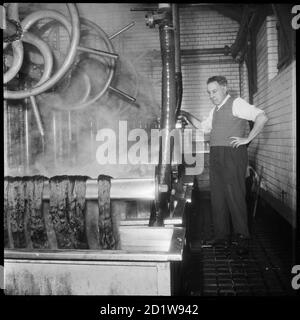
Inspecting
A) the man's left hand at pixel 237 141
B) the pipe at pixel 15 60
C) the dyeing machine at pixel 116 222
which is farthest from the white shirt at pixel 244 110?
the pipe at pixel 15 60

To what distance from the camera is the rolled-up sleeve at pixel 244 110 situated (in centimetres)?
362

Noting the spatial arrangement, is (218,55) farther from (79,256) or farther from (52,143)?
(79,256)

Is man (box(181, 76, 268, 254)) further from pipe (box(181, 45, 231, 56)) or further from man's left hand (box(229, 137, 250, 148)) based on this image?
pipe (box(181, 45, 231, 56))

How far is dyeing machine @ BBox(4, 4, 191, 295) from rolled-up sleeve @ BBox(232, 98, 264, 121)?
1173 millimetres

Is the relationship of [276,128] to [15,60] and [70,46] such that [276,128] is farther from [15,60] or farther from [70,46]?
[15,60]

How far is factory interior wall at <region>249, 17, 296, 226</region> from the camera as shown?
4484 mm

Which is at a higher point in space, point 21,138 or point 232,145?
point 21,138

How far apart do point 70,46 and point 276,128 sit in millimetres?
4031

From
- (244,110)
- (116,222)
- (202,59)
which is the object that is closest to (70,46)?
(116,222)

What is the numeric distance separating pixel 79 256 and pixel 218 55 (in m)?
8.57

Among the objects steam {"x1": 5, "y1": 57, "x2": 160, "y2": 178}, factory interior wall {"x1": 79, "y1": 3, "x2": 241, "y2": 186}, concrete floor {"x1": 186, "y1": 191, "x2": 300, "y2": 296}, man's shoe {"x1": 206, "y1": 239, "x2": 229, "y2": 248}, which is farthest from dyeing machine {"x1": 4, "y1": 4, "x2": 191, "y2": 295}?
factory interior wall {"x1": 79, "y1": 3, "x2": 241, "y2": 186}

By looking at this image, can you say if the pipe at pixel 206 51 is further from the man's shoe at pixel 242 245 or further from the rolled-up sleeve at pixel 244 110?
the man's shoe at pixel 242 245

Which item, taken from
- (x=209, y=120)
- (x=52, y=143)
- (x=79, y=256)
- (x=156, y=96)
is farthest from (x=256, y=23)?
(x=79, y=256)

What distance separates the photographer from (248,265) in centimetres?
372
